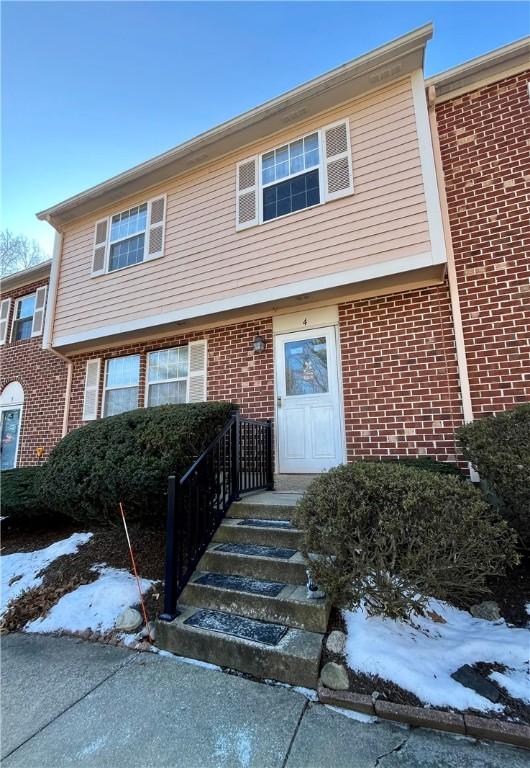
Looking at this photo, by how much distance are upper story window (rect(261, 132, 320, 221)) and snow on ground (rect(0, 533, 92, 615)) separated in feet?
18.1

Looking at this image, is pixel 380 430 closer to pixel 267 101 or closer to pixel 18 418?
pixel 267 101

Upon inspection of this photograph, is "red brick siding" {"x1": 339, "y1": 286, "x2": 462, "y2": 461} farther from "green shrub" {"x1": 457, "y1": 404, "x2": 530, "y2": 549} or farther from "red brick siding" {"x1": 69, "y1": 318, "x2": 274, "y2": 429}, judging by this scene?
"red brick siding" {"x1": 69, "y1": 318, "x2": 274, "y2": 429}

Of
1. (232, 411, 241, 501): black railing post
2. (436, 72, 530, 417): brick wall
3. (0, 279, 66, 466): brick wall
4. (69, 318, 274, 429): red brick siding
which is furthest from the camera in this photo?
(0, 279, 66, 466): brick wall

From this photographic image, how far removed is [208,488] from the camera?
12.8ft

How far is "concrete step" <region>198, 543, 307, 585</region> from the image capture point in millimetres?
3175

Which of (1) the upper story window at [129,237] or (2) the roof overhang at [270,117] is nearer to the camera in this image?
(2) the roof overhang at [270,117]

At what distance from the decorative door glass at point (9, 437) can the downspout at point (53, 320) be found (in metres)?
1.93

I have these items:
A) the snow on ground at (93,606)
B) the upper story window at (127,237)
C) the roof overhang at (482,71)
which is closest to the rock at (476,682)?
the snow on ground at (93,606)

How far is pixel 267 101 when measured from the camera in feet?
19.0

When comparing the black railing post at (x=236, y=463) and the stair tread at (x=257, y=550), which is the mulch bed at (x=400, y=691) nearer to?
the stair tread at (x=257, y=550)

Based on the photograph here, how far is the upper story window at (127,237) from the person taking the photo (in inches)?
298

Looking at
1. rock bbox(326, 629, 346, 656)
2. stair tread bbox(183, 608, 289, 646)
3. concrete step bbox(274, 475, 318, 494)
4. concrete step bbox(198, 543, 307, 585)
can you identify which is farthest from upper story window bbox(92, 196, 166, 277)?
rock bbox(326, 629, 346, 656)

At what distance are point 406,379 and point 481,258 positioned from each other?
1.83m

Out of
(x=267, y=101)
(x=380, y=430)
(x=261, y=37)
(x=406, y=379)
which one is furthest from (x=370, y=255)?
(x=261, y=37)
